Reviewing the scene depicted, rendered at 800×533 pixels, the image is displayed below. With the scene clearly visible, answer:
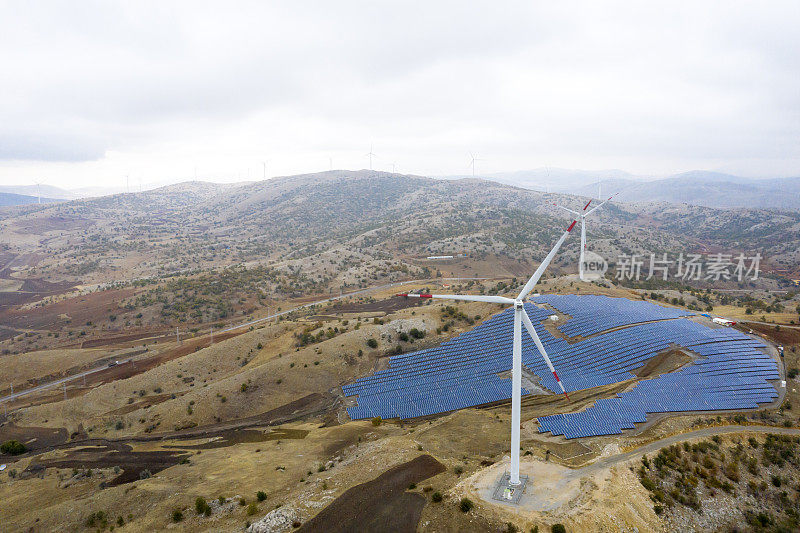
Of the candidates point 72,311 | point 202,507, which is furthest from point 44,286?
point 202,507

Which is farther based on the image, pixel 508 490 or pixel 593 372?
pixel 593 372

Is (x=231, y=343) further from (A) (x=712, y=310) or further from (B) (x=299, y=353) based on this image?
(A) (x=712, y=310)

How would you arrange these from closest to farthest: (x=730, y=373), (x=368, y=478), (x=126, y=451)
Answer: (x=368, y=478) → (x=126, y=451) → (x=730, y=373)

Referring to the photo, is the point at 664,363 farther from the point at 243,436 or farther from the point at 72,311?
the point at 72,311

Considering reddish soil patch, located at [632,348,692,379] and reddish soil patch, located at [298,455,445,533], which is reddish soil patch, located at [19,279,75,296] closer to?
reddish soil patch, located at [298,455,445,533]

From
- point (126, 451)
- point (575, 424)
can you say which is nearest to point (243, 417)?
point (126, 451)

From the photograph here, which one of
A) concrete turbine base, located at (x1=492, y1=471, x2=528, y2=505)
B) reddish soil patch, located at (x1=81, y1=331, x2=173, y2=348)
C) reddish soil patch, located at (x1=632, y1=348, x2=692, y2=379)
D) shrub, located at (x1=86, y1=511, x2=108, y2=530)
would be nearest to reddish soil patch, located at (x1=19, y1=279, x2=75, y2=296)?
reddish soil patch, located at (x1=81, y1=331, x2=173, y2=348)
